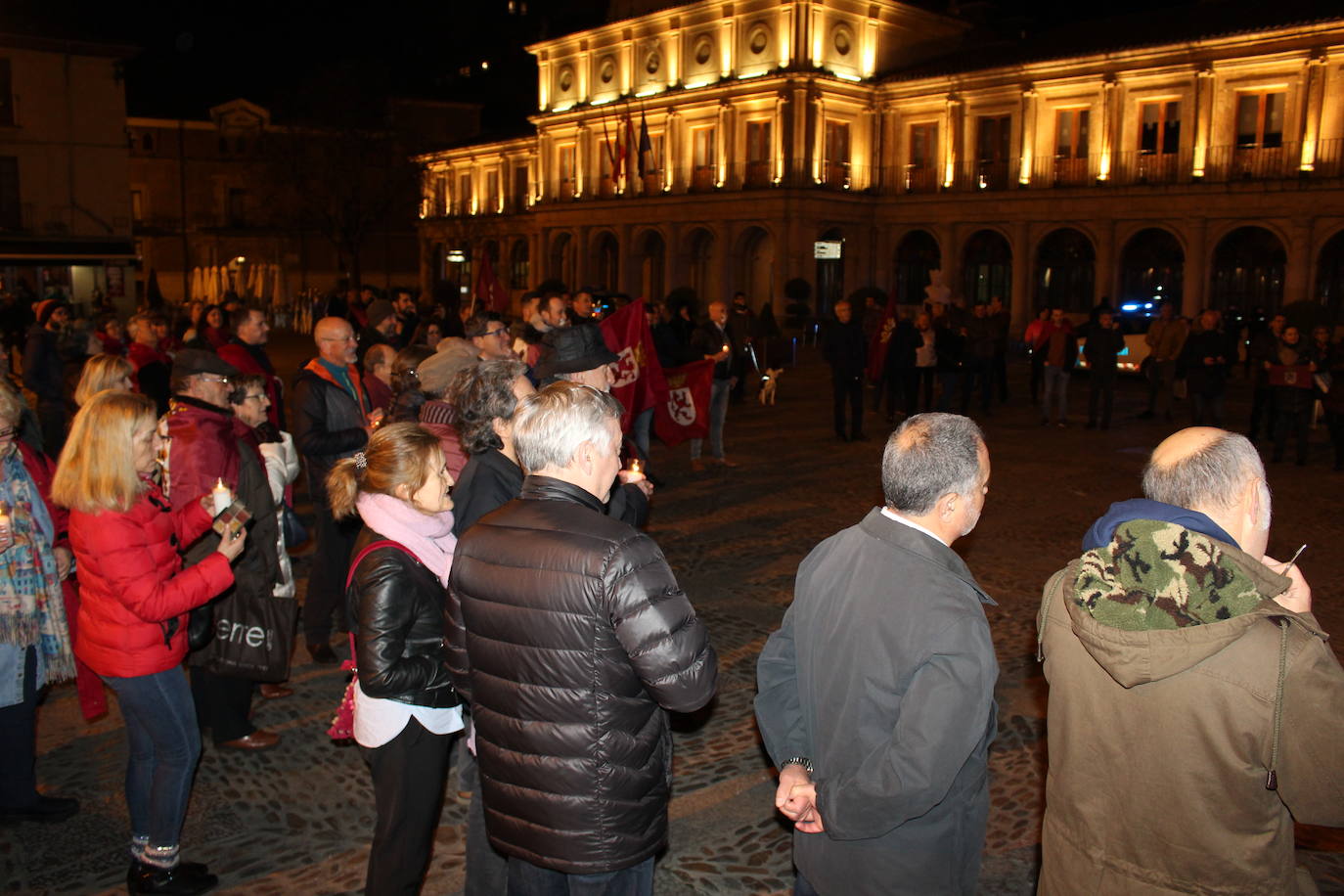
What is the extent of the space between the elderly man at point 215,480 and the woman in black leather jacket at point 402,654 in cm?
147

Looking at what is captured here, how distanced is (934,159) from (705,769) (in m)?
35.1

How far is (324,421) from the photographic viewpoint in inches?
235

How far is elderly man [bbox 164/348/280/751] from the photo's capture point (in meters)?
4.57

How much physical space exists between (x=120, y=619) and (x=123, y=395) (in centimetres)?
77

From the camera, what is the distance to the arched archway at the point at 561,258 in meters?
46.3

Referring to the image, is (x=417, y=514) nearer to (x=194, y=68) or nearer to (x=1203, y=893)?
(x=1203, y=893)

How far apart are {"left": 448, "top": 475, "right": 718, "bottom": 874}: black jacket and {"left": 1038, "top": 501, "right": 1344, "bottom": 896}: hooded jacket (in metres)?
0.90

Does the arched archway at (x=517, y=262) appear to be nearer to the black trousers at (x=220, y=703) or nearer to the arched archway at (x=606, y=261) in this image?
the arched archway at (x=606, y=261)

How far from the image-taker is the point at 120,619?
349 cm

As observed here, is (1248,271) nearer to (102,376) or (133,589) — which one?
(102,376)

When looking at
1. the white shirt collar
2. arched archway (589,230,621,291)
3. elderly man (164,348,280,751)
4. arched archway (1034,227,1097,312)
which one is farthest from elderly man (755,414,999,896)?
arched archway (589,230,621,291)

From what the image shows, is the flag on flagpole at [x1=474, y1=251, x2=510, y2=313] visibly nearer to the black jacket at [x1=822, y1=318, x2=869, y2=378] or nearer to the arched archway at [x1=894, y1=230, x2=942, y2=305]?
the black jacket at [x1=822, y1=318, x2=869, y2=378]

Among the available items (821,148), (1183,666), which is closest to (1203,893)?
(1183,666)

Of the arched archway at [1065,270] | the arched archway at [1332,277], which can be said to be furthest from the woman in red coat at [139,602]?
the arched archway at [1065,270]
